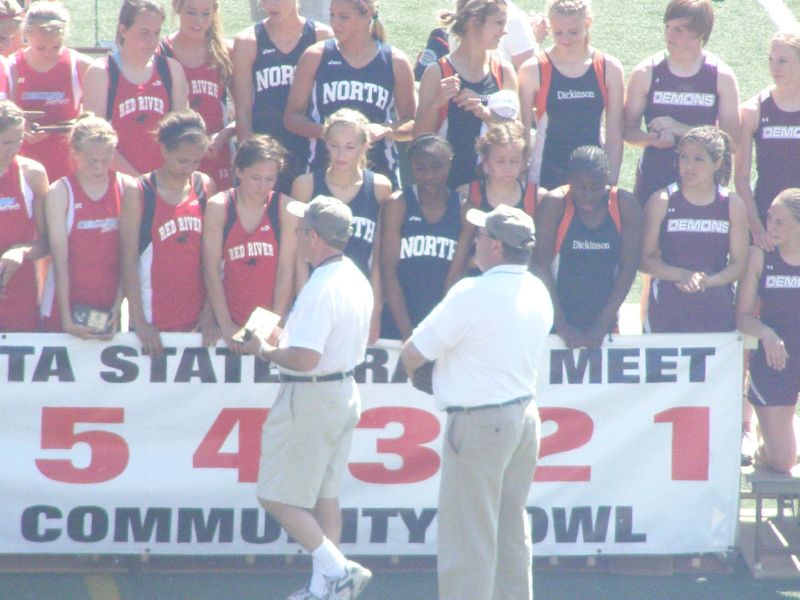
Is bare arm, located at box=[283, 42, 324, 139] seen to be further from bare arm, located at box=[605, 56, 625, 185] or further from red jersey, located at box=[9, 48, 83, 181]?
bare arm, located at box=[605, 56, 625, 185]

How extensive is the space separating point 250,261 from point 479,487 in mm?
1667

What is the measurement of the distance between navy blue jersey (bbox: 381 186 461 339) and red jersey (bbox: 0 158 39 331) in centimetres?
173

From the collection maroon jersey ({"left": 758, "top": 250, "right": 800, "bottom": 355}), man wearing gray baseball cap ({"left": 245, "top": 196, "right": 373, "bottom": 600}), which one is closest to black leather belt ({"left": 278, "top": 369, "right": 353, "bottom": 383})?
man wearing gray baseball cap ({"left": 245, "top": 196, "right": 373, "bottom": 600})

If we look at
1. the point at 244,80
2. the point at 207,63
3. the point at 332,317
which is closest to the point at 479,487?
the point at 332,317

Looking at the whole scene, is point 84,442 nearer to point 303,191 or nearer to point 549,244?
point 303,191

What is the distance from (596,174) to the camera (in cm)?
638

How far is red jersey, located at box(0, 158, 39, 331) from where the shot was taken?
632 cm

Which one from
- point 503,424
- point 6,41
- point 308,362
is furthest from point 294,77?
point 503,424

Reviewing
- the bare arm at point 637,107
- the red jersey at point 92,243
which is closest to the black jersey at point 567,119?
the bare arm at point 637,107

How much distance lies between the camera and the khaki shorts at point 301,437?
18.6ft

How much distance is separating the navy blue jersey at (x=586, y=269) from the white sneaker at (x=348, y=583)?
163 cm

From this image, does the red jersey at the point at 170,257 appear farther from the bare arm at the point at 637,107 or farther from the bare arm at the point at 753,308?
the bare arm at the point at 753,308

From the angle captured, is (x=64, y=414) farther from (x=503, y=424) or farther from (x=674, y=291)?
(x=674, y=291)

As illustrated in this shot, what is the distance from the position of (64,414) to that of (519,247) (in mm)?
2359
